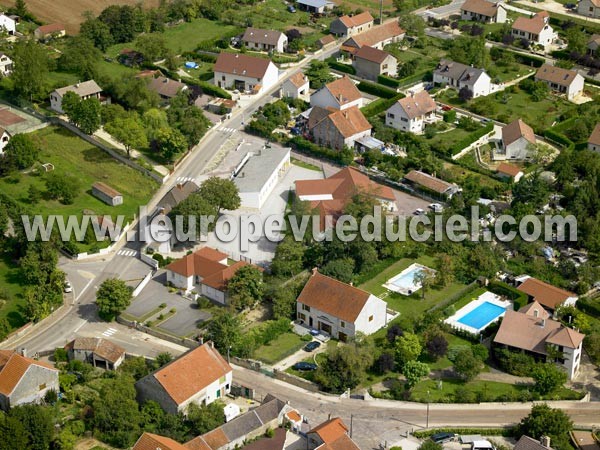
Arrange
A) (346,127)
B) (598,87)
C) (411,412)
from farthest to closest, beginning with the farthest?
(598,87) → (346,127) → (411,412)

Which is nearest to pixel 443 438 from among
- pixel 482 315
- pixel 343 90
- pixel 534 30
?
pixel 482 315

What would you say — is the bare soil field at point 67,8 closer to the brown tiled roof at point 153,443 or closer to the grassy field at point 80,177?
the grassy field at point 80,177

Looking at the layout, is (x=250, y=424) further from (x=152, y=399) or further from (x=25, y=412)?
(x=25, y=412)

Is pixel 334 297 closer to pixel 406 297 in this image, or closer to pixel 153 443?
pixel 406 297

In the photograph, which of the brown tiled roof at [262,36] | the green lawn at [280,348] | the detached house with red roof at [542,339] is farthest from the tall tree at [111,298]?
the brown tiled roof at [262,36]

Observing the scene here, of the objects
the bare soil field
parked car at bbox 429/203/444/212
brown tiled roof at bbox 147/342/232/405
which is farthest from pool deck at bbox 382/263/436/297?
the bare soil field

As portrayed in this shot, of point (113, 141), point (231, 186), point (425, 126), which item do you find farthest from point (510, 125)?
point (113, 141)
